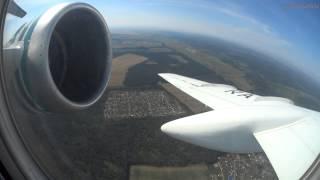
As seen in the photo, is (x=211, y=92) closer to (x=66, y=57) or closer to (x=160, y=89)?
(x=160, y=89)

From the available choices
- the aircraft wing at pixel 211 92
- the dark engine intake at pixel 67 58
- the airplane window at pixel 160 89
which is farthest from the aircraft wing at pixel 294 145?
the dark engine intake at pixel 67 58

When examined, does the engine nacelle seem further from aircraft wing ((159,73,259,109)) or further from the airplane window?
aircraft wing ((159,73,259,109))

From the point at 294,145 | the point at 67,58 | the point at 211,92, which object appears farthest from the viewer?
the point at 67,58

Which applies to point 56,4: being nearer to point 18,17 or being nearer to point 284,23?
point 18,17

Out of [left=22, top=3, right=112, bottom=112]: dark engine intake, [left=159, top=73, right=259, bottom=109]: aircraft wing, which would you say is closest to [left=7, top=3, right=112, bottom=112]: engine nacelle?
[left=22, top=3, right=112, bottom=112]: dark engine intake

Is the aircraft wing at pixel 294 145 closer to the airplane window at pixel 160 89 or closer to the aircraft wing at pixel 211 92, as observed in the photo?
the airplane window at pixel 160 89

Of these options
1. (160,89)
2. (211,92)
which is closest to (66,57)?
(160,89)

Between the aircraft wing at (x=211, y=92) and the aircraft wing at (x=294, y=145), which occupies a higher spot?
the aircraft wing at (x=211, y=92)

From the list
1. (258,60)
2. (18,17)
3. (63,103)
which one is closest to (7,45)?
(18,17)
